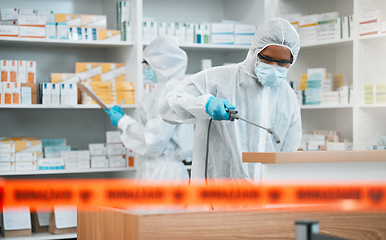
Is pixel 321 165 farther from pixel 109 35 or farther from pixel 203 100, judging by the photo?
pixel 109 35

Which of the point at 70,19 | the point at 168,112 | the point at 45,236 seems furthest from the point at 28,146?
the point at 168,112

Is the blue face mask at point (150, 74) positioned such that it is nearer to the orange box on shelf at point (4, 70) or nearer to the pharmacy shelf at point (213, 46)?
the pharmacy shelf at point (213, 46)

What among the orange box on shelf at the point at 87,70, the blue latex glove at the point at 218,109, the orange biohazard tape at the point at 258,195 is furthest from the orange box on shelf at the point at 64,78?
the blue latex glove at the point at 218,109

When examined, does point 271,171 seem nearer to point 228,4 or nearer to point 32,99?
point 32,99

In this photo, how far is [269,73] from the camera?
2.29m

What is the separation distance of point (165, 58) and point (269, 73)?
1.51 m

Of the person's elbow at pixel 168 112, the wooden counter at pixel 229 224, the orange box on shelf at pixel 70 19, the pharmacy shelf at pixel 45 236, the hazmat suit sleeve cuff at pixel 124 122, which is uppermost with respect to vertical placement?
the orange box on shelf at pixel 70 19

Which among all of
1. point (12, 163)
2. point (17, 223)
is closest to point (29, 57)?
point (12, 163)

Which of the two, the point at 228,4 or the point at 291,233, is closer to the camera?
the point at 291,233

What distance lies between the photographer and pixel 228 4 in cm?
490

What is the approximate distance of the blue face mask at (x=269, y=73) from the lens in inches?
90.1

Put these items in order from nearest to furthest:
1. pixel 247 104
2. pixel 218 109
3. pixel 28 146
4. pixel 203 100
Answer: pixel 218 109, pixel 203 100, pixel 247 104, pixel 28 146

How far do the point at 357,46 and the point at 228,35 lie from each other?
3.57 feet

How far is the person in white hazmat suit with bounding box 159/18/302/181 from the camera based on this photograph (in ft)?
7.53
